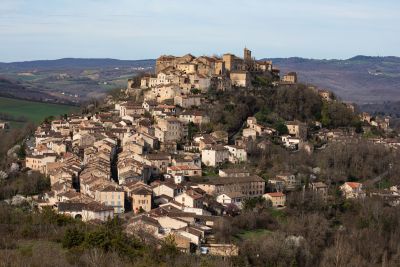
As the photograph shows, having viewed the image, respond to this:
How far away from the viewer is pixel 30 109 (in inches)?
2776

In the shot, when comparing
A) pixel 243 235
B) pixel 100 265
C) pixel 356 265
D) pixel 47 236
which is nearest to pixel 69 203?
pixel 47 236

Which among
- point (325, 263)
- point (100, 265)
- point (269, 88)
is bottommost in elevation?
point (325, 263)

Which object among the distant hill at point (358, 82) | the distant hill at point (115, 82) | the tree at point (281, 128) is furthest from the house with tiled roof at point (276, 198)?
the distant hill at point (358, 82)

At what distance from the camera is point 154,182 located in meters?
33.4

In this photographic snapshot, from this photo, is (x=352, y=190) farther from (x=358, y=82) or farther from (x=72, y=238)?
(x=358, y=82)

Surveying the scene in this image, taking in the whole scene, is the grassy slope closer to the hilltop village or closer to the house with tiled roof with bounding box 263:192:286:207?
the hilltop village

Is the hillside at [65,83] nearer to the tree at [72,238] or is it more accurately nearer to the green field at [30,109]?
the green field at [30,109]

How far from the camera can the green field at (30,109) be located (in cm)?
6500

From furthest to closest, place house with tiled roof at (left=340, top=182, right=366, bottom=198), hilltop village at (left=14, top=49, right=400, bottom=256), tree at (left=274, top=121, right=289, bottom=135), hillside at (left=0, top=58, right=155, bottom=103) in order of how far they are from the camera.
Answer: hillside at (left=0, top=58, right=155, bottom=103) < tree at (left=274, top=121, right=289, bottom=135) < house with tiled roof at (left=340, top=182, right=366, bottom=198) < hilltop village at (left=14, top=49, right=400, bottom=256)

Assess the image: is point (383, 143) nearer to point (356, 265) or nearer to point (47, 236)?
point (356, 265)

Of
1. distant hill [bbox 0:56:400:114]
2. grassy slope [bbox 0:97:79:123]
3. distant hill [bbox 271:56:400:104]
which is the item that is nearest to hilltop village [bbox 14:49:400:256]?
grassy slope [bbox 0:97:79:123]

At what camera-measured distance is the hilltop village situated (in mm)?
30188

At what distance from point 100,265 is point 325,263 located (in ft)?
32.9

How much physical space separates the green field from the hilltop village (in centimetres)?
1692
